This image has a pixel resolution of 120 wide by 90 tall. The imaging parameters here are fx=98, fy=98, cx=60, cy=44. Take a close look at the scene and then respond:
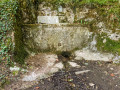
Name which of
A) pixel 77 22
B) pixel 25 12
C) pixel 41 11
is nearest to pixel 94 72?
pixel 77 22

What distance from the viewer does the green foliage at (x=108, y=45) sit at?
3.53 m

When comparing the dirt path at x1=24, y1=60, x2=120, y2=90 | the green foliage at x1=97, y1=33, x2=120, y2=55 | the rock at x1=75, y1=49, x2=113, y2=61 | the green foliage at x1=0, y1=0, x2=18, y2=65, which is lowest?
the dirt path at x1=24, y1=60, x2=120, y2=90

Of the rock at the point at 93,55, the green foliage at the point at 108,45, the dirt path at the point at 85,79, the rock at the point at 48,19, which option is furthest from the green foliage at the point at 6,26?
the green foliage at the point at 108,45

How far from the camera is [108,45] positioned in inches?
141

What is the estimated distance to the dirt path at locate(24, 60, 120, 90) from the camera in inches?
92.8

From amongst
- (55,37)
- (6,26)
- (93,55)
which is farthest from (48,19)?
(93,55)

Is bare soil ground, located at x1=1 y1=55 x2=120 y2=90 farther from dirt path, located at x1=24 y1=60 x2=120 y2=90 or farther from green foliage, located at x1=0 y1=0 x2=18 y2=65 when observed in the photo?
green foliage, located at x1=0 y1=0 x2=18 y2=65

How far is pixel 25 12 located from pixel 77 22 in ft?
6.22

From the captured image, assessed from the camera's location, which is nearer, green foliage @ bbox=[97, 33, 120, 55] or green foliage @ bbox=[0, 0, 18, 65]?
green foliage @ bbox=[0, 0, 18, 65]

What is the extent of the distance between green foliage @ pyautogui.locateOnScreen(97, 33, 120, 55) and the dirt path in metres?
0.59

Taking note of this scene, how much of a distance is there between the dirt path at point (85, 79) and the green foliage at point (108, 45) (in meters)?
0.59

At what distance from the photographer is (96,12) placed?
3.50 metres

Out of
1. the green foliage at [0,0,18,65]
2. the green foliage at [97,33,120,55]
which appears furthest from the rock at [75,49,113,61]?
the green foliage at [0,0,18,65]

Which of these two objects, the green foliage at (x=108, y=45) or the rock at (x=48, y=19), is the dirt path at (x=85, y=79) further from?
the rock at (x=48, y=19)
